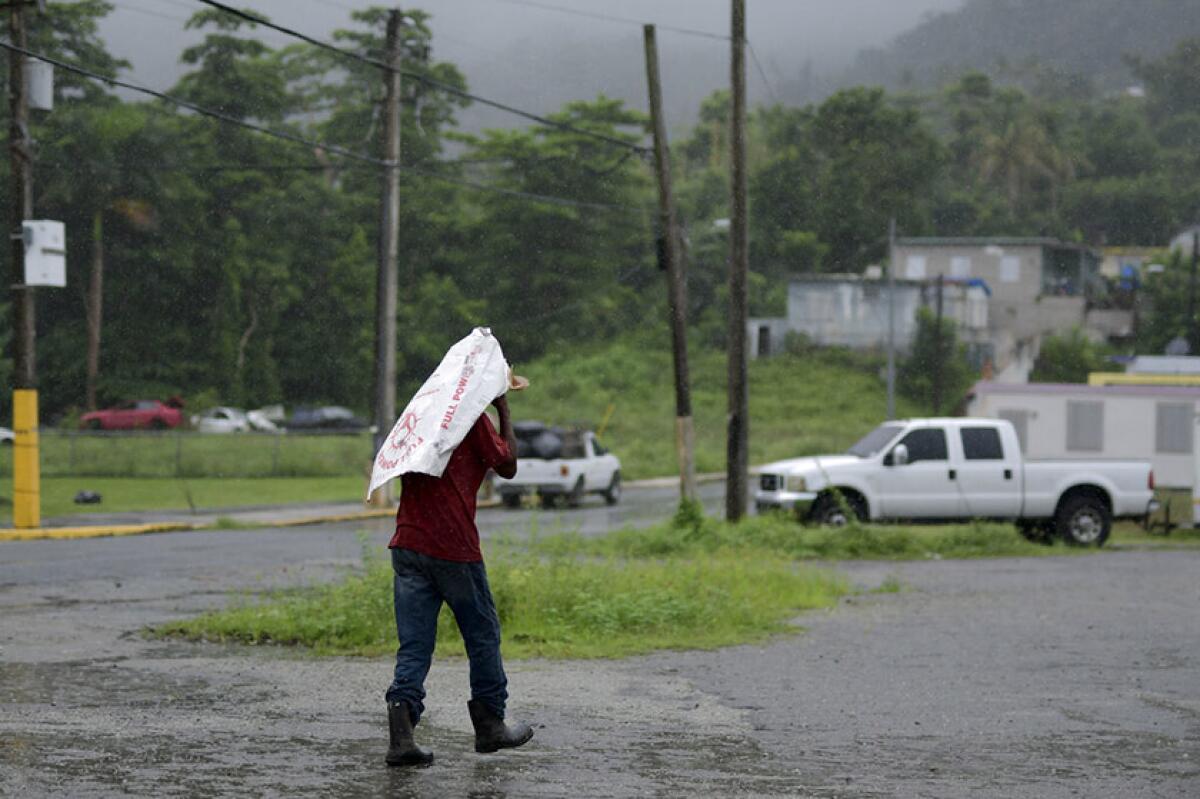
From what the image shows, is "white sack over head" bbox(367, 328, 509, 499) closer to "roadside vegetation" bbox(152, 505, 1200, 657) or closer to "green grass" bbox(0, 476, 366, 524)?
"roadside vegetation" bbox(152, 505, 1200, 657)

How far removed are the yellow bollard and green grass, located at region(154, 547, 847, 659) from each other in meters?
12.6

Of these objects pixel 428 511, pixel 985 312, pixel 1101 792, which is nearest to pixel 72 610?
pixel 428 511

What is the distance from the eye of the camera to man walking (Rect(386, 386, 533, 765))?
7.62 meters

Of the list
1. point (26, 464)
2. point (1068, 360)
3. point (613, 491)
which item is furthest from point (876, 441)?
point (1068, 360)

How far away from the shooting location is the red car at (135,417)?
71.1 metres

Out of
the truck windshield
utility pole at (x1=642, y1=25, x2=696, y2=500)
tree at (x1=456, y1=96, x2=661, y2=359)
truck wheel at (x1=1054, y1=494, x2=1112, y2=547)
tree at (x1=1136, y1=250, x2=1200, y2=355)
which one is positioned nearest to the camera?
utility pole at (x1=642, y1=25, x2=696, y2=500)

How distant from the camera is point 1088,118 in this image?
15350cm

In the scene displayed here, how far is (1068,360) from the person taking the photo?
76125mm

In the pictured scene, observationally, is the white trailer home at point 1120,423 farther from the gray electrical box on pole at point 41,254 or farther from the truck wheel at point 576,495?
the gray electrical box on pole at point 41,254

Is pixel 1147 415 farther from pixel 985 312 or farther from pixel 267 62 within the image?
pixel 267 62

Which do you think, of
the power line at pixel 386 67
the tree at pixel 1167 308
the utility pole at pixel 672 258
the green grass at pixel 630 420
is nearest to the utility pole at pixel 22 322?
the power line at pixel 386 67

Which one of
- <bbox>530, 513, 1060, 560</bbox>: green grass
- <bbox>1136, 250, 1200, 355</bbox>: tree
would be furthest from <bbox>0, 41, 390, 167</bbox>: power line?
<bbox>1136, 250, 1200, 355</bbox>: tree

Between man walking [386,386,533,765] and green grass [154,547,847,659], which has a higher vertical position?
man walking [386,386,533,765]

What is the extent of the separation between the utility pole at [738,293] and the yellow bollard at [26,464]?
→ 35.7 feet
